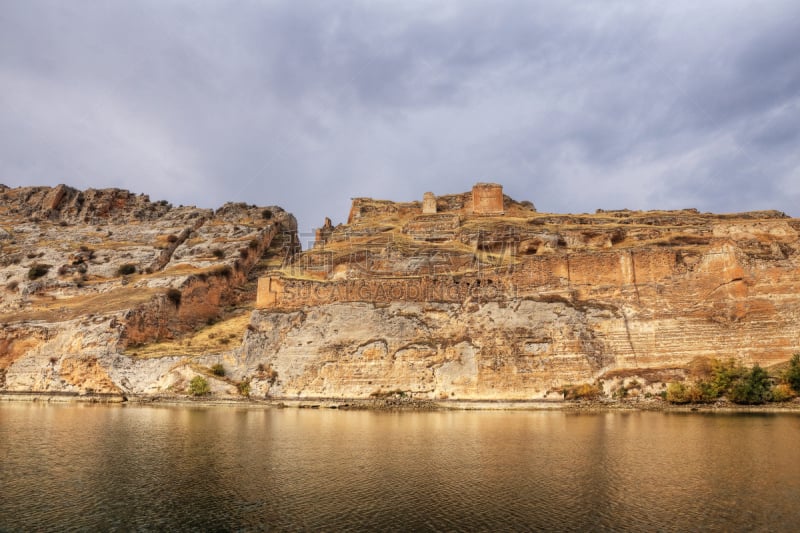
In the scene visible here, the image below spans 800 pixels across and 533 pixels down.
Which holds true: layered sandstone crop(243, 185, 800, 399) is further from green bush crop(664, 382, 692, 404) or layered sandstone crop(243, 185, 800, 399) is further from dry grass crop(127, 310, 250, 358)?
dry grass crop(127, 310, 250, 358)

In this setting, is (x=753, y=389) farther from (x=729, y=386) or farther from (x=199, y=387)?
(x=199, y=387)

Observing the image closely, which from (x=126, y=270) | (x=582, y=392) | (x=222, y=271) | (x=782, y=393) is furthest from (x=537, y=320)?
(x=126, y=270)

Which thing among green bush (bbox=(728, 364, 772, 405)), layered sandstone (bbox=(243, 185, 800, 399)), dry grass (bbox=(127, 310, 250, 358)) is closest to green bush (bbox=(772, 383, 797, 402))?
green bush (bbox=(728, 364, 772, 405))

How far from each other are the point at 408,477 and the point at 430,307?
23.9 metres

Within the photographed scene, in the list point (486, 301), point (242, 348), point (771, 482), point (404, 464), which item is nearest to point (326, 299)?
point (242, 348)

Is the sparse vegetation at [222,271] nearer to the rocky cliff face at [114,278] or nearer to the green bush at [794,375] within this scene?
the rocky cliff face at [114,278]

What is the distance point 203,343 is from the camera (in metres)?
45.1

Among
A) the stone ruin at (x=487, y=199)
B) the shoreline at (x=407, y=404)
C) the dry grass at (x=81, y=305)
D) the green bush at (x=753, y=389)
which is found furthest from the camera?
the stone ruin at (x=487, y=199)

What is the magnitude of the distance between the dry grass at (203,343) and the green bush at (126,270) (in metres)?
13.7

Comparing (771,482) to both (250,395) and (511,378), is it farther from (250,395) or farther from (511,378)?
(250,395)

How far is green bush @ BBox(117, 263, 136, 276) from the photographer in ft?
193

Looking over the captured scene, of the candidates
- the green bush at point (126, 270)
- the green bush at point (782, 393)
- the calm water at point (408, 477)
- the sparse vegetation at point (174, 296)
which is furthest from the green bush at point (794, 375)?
the green bush at point (126, 270)

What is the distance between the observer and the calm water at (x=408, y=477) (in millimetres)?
10406

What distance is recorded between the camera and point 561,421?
24.7m
